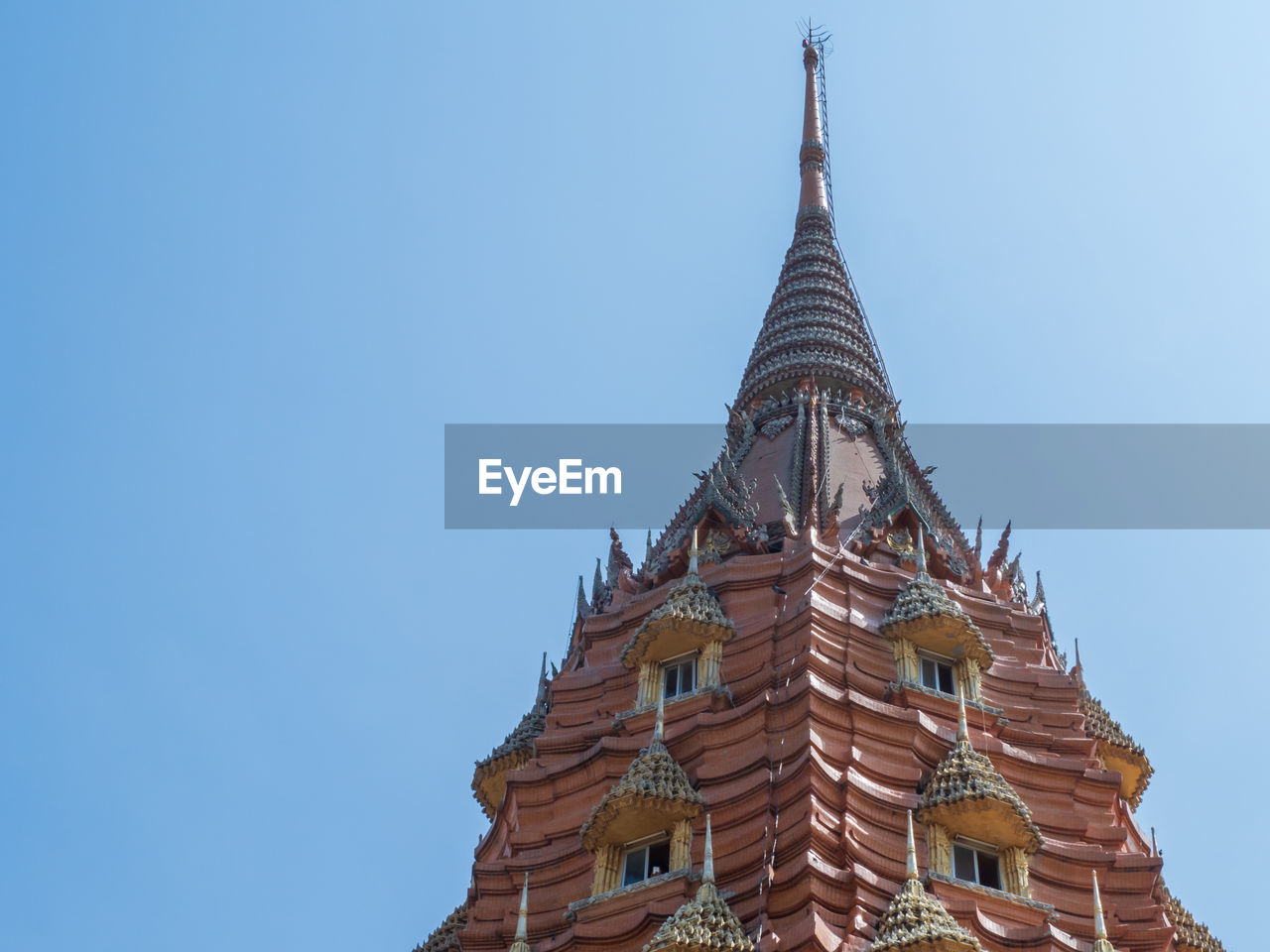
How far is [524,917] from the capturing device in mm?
33094

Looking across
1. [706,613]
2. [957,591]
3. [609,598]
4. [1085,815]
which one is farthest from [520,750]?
[1085,815]

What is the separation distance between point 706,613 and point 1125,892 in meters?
9.14

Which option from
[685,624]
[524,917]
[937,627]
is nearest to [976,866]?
[937,627]

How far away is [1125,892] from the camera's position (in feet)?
112

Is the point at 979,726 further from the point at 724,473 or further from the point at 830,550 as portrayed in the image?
the point at 724,473

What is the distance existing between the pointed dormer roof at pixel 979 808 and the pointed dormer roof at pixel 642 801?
374cm

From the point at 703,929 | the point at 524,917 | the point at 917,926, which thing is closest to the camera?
the point at 917,926

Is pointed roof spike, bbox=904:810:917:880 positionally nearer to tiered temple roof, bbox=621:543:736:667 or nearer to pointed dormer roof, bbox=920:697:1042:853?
pointed dormer roof, bbox=920:697:1042:853

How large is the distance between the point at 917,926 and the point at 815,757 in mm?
5113

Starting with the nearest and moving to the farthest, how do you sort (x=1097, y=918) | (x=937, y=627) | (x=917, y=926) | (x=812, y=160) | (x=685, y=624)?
(x=917, y=926), (x=1097, y=918), (x=937, y=627), (x=685, y=624), (x=812, y=160)

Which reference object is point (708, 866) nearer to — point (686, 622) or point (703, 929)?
point (703, 929)

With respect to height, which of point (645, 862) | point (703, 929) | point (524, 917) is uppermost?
point (645, 862)

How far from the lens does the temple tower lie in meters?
32.1

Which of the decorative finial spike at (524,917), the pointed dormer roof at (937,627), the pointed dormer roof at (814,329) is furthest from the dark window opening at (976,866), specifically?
the pointed dormer roof at (814,329)
